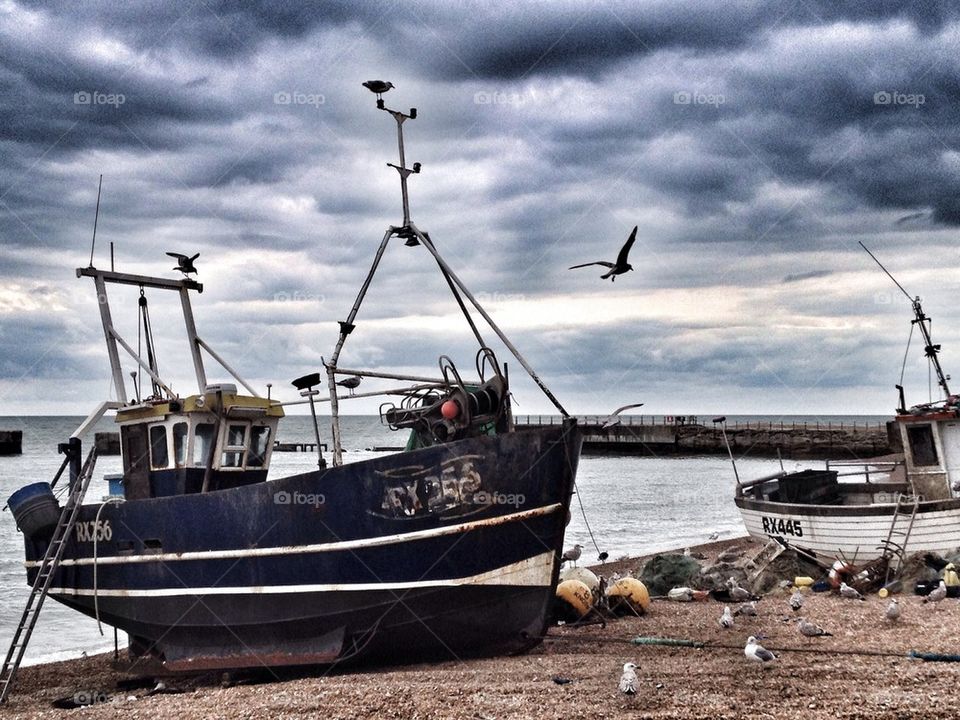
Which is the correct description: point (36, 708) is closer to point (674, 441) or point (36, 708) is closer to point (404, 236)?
point (404, 236)

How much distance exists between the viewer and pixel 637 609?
1437 centimetres

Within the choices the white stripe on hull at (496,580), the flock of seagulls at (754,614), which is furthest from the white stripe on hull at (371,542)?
the flock of seagulls at (754,614)

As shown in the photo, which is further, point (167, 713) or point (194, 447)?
point (194, 447)

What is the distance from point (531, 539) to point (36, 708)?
638 cm

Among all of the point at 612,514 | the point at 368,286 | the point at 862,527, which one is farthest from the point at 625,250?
the point at 612,514

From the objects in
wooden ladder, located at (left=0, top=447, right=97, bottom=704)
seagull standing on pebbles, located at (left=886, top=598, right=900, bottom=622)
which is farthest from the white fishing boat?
wooden ladder, located at (left=0, top=447, right=97, bottom=704)

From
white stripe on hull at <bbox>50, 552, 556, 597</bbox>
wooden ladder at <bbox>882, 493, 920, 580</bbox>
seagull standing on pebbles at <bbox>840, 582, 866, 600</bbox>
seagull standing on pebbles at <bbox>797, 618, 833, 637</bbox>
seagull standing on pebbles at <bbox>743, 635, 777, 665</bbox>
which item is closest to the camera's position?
seagull standing on pebbles at <bbox>743, 635, 777, 665</bbox>

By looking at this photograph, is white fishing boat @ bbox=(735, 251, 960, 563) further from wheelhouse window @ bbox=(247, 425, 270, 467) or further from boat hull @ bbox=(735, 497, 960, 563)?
wheelhouse window @ bbox=(247, 425, 270, 467)

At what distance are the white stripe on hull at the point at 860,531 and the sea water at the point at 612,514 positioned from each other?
3.64 m

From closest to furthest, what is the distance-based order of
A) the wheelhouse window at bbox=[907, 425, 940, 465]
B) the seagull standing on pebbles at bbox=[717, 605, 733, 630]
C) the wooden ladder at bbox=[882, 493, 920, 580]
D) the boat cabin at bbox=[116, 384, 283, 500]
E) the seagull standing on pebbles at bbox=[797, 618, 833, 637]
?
the seagull standing on pebbles at bbox=[797, 618, 833, 637], the seagull standing on pebbles at bbox=[717, 605, 733, 630], the boat cabin at bbox=[116, 384, 283, 500], the wooden ladder at bbox=[882, 493, 920, 580], the wheelhouse window at bbox=[907, 425, 940, 465]

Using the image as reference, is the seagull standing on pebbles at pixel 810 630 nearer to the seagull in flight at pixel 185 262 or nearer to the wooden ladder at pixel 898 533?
the wooden ladder at pixel 898 533

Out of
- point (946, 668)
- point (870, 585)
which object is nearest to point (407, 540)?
point (946, 668)

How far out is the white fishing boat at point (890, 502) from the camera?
635 inches

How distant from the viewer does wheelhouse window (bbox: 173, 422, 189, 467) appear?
1371 centimetres
